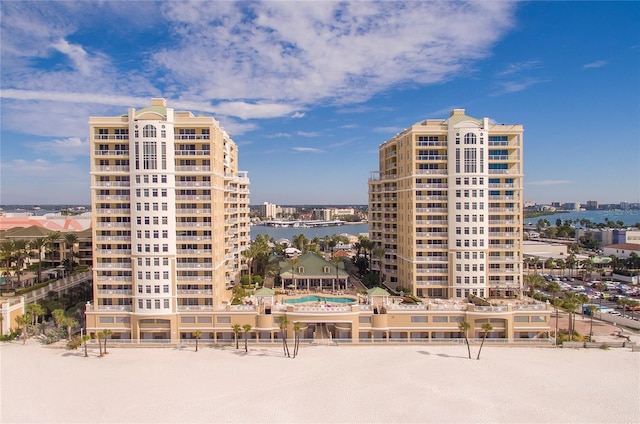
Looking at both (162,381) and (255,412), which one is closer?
(255,412)

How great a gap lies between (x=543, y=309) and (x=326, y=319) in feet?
83.7

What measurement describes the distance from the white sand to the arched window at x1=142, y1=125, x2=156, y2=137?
2455 cm

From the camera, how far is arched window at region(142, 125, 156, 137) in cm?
4684

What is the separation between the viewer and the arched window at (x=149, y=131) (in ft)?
154

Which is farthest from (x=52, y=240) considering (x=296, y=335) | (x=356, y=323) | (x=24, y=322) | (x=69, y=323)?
(x=356, y=323)

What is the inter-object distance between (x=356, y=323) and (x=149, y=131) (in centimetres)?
3268

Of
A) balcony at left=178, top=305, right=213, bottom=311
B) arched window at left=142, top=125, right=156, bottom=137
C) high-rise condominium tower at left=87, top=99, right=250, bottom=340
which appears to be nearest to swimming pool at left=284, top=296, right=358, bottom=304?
balcony at left=178, top=305, right=213, bottom=311

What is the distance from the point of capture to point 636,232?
114 meters

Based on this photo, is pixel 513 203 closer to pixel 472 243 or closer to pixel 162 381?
pixel 472 243

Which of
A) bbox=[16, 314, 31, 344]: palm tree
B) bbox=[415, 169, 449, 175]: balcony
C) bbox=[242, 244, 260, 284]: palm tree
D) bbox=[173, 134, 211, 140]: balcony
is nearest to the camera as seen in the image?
bbox=[16, 314, 31, 344]: palm tree

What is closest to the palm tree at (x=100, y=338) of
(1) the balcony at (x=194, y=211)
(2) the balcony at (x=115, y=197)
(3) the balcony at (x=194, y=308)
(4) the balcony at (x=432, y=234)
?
(3) the balcony at (x=194, y=308)

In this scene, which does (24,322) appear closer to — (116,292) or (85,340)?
→ (85,340)

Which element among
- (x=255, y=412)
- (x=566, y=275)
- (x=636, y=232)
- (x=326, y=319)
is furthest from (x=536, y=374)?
(x=636, y=232)

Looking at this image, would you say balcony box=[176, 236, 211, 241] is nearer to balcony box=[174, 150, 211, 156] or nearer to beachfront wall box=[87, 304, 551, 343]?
beachfront wall box=[87, 304, 551, 343]
